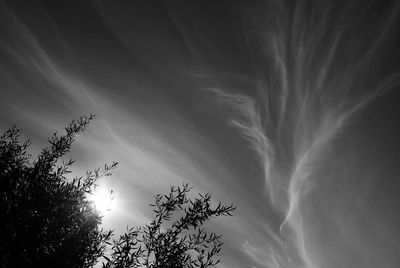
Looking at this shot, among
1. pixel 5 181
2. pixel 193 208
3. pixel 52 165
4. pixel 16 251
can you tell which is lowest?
pixel 16 251

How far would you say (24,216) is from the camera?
12.4 metres

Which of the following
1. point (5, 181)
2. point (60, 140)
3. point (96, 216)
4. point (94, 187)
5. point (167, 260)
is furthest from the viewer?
point (60, 140)

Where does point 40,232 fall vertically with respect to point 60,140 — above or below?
below

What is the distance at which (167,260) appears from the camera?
1053cm

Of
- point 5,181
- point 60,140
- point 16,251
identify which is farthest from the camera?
point 60,140

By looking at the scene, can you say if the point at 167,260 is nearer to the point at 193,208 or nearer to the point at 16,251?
the point at 193,208

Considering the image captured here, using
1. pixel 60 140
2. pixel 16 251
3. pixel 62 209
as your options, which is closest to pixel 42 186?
pixel 62 209

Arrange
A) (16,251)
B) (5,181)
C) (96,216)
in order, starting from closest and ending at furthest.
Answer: (16,251), (5,181), (96,216)

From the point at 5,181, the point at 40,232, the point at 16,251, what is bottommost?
the point at 16,251

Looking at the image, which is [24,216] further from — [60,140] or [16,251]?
[60,140]

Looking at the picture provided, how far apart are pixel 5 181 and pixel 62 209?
340cm

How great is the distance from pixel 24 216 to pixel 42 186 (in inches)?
84.1

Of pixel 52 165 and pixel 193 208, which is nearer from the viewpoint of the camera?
pixel 193 208

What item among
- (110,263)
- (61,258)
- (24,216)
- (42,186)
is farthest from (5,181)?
(110,263)
